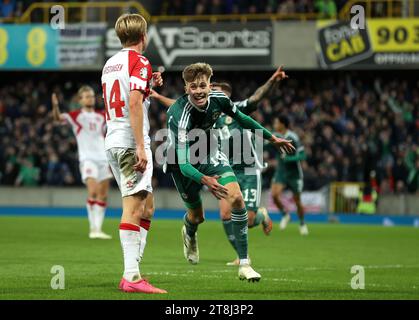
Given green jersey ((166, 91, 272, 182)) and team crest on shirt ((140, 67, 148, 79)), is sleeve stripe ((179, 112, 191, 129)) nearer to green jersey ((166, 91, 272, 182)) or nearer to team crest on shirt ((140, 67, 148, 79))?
green jersey ((166, 91, 272, 182))

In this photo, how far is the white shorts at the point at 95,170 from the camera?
705 inches

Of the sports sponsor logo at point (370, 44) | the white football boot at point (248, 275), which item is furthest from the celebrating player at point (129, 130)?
the sports sponsor logo at point (370, 44)

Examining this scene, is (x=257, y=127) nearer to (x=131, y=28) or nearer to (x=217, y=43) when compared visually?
(x=131, y=28)

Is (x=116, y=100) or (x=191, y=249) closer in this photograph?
(x=116, y=100)

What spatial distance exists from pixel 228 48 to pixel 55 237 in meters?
15.9

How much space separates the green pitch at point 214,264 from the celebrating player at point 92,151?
2.41 feet

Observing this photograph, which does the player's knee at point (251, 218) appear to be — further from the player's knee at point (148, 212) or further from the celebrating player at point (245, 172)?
the player's knee at point (148, 212)

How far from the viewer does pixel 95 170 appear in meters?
17.9

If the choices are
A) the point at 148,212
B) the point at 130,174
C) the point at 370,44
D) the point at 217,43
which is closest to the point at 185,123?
the point at 130,174

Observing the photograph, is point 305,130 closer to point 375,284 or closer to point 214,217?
point 214,217

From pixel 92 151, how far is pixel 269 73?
57.5 ft

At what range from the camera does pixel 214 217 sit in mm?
28125

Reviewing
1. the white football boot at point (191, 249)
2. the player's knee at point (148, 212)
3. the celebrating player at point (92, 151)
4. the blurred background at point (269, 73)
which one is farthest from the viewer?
the blurred background at point (269, 73)
